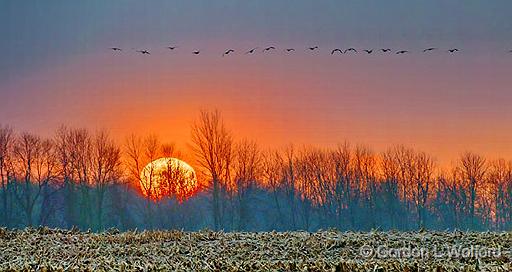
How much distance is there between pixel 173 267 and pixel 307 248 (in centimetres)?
584

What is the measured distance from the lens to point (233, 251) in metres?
22.7

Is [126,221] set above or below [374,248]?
above

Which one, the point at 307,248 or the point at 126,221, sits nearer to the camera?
the point at 307,248

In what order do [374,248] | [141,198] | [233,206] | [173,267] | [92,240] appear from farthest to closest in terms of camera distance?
1. [141,198]
2. [233,206]
3. [92,240]
4. [374,248]
5. [173,267]

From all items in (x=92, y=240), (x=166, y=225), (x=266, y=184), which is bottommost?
(x=92, y=240)

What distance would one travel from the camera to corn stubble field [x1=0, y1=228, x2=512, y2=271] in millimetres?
17609

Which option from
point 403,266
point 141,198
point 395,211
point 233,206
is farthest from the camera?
point 395,211

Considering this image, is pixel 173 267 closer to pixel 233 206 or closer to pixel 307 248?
pixel 307 248

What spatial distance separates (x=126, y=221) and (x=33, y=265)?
58.3 meters

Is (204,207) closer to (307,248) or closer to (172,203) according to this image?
(172,203)

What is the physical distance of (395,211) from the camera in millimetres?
84250

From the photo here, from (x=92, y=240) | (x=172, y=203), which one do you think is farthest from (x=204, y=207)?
(x=92, y=240)

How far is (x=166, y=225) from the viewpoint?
2953 inches

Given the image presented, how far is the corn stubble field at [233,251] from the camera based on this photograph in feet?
57.8
